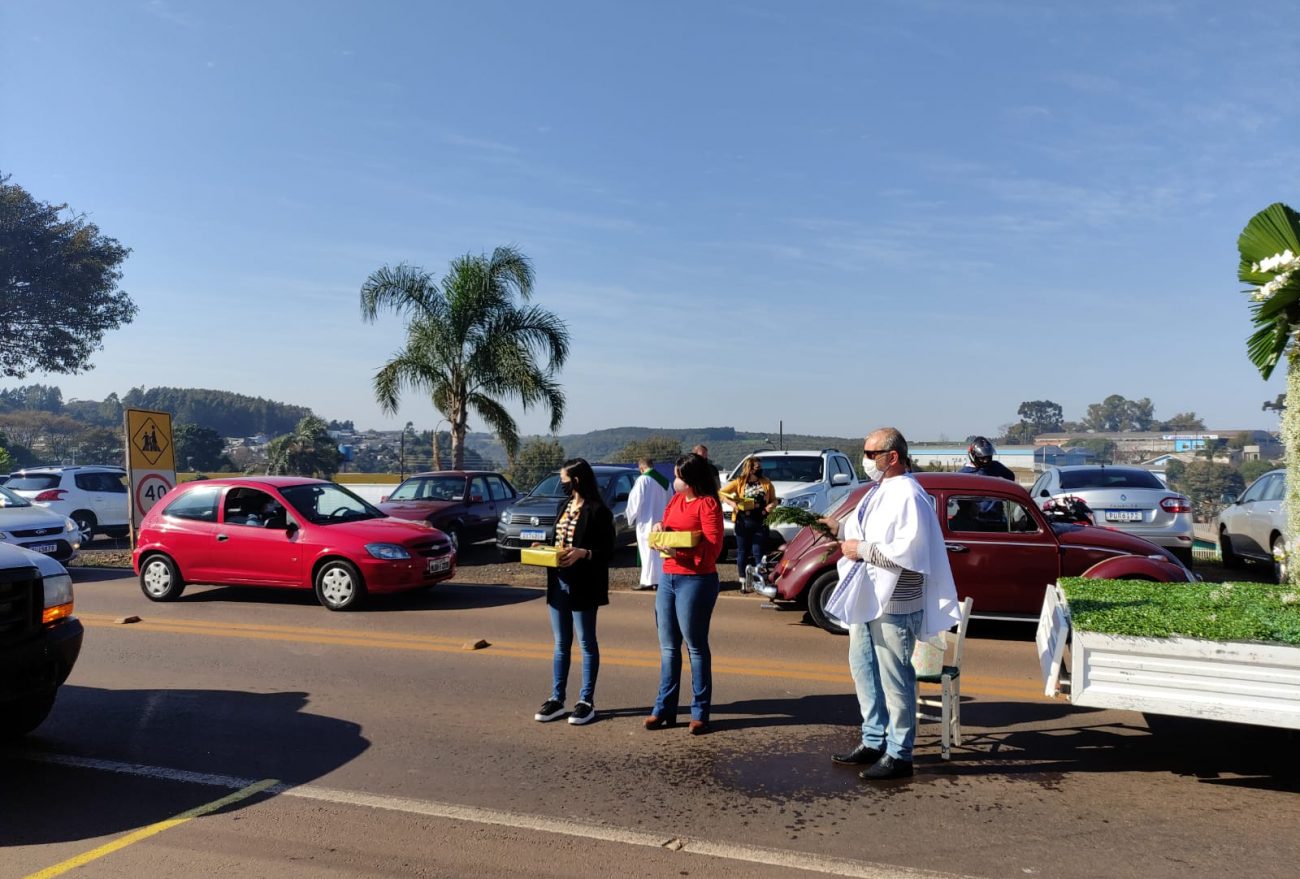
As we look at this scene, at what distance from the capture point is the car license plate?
46.3 ft

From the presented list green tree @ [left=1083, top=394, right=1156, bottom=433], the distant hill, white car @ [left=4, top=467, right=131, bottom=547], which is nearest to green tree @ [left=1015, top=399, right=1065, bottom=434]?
green tree @ [left=1083, top=394, right=1156, bottom=433]

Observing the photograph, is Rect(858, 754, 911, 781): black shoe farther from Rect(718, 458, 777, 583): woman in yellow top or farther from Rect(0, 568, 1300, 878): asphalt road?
Rect(718, 458, 777, 583): woman in yellow top

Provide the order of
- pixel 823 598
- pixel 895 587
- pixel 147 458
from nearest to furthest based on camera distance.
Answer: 1. pixel 895 587
2. pixel 823 598
3. pixel 147 458

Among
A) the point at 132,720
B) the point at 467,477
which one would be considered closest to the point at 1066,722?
the point at 132,720

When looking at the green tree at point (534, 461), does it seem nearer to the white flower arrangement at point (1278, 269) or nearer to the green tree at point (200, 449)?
the white flower arrangement at point (1278, 269)

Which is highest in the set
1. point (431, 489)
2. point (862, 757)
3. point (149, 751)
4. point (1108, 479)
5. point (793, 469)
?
point (793, 469)

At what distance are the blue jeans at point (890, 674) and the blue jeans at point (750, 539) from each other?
6.38m

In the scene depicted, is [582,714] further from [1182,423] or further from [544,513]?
[1182,423]

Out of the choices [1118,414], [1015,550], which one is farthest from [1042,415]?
[1015,550]

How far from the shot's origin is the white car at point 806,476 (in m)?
15.5

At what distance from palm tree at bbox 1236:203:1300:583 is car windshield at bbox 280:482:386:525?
9.76 meters

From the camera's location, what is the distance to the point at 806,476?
1666 cm

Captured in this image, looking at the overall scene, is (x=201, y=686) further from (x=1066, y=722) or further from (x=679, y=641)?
(x=1066, y=722)

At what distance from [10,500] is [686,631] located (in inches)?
577
